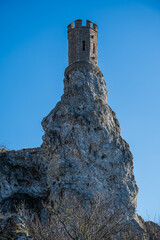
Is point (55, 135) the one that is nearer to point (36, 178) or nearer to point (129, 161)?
point (36, 178)

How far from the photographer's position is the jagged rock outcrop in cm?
3409

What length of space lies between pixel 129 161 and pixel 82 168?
5888 mm

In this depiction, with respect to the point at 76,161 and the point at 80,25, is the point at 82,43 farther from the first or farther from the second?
the point at 76,161

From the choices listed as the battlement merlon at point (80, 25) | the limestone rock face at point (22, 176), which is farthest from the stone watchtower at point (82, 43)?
the limestone rock face at point (22, 176)

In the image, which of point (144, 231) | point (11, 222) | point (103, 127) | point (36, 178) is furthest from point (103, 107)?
point (11, 222)

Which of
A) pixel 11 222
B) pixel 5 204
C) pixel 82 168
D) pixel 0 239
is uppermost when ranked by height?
pixel 82 168

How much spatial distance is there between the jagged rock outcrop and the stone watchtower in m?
3.08

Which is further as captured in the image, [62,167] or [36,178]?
[36,178]

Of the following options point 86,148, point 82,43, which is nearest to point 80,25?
point 82,43

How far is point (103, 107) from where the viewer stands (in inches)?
1522

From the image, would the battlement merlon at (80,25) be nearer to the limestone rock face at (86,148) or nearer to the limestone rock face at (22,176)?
the limestone rock face at (86,148)

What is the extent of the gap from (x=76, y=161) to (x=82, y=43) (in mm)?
14446

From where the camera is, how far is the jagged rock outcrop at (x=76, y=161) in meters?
34.1

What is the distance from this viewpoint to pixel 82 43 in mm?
41281
